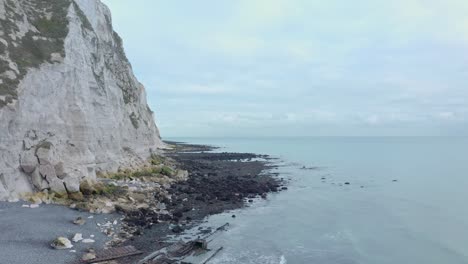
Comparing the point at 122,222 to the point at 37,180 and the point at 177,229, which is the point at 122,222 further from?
the point at 37,180

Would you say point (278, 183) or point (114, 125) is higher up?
point (114, 125)

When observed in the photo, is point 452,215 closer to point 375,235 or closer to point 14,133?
point 375,235

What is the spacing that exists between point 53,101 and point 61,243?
49.1 feet

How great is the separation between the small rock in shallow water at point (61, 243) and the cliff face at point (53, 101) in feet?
24.5

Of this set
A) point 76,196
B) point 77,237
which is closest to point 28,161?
point 76,196

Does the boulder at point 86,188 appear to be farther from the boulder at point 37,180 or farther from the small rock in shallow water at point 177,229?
the small rock in shallow water at point 177,229

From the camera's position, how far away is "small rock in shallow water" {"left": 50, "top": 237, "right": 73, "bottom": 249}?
62.0 ft

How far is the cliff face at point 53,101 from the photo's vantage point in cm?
2628

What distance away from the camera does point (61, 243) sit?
19.0 meters

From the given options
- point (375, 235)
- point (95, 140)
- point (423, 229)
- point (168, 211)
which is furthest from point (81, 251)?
point (423, 229)

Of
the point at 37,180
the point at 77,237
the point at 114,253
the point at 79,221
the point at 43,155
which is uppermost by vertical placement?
the point at 43,155

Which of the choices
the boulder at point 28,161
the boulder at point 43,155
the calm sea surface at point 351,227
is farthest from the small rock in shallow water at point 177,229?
the boulder at point 28,161

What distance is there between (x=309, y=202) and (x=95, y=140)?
22.7 metres

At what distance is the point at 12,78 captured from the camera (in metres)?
27.4
